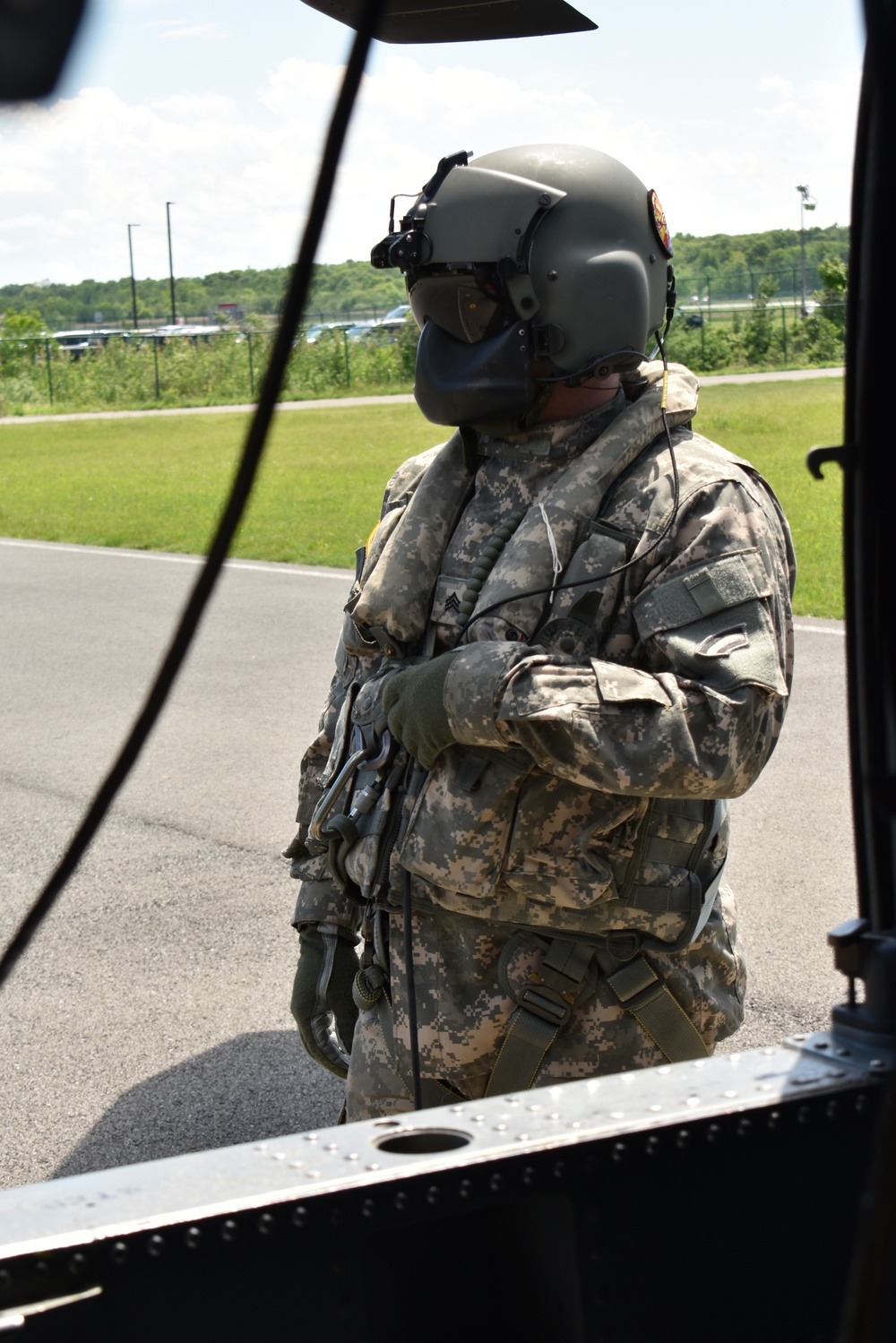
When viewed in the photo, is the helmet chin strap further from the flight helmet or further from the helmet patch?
the helmet patch

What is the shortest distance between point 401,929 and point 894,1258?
5.07 ft

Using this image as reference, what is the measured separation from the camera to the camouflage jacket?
2.29 metres

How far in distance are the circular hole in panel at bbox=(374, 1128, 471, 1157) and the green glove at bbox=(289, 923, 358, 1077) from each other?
56.6 inches

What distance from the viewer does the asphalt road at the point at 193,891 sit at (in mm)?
3820

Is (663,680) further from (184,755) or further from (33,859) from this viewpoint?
(184,755)

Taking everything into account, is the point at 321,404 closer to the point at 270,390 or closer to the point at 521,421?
the point at 521,421

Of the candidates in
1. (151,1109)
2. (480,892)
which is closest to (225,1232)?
(480,892)

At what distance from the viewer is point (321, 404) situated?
98.6ft

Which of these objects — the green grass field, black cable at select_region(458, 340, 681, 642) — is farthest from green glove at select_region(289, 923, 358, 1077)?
the green grass field

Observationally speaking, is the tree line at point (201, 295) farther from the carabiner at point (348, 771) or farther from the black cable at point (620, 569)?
the carabiner at point (348, 771)

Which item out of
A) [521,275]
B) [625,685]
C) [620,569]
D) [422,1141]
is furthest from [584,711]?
[422,1141]

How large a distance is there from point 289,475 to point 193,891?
13.4 metres

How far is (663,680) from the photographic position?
7.61ft

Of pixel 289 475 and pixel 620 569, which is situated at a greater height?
pixel 620 569
